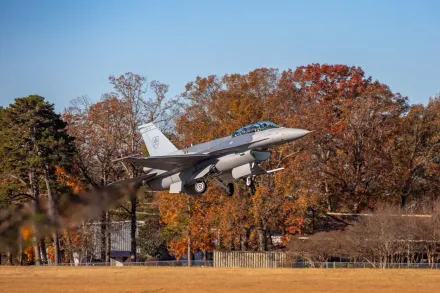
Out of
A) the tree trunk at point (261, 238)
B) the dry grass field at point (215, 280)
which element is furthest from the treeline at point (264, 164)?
the dry grass field at point (215, 280)

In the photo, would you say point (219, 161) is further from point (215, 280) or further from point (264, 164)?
point (264, 164)

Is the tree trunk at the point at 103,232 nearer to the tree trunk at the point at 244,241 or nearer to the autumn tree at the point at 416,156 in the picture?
the tree trunk at the point at 244,241

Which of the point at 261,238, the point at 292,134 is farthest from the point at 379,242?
the point at 292,134

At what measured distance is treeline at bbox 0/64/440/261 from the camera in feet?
225

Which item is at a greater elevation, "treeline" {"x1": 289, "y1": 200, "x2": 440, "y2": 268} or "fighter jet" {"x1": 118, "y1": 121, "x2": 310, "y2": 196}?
"fighter jet" {"x1": 118, "y1": 121, "x2": 310, "y2": 196}

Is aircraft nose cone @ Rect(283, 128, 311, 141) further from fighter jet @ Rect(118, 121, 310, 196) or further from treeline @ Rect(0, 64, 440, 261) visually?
treeline @ Rect(0, 64, 440, 261)

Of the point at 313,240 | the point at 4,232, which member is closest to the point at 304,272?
the point at 313,240

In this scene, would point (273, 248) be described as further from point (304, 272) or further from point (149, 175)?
point (149, 175)

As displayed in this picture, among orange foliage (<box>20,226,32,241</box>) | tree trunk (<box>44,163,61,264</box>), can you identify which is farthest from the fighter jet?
orange foliage (<box>20,226,32,241</box>)

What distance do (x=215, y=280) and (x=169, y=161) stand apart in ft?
24.1

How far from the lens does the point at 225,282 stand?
152ft

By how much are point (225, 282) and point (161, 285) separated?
11.9 feet

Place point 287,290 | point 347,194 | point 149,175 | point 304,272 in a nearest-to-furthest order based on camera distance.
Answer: point 287,290, point 149,175, point 304,272, point 347,194

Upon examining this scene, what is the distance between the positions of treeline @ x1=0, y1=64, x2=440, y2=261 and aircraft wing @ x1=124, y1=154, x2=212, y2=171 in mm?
18467
